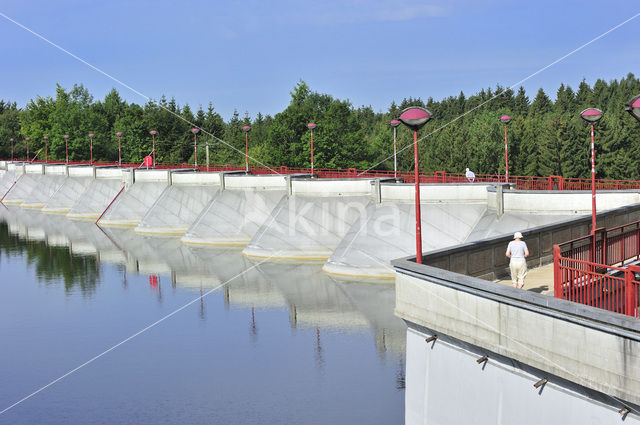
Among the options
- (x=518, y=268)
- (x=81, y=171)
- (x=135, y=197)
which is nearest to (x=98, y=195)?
(x=81, y=171)

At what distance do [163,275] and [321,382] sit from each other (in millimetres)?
23740

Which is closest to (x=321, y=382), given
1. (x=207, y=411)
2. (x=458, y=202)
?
(x=207, y=411)

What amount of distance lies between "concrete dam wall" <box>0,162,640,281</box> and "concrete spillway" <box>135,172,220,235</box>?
0.10m

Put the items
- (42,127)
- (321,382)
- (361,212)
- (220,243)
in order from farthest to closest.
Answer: (42,127) → (220,243) → (361,212) → (321,382)

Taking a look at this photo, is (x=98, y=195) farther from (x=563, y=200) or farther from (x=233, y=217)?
(x=563, y=200)

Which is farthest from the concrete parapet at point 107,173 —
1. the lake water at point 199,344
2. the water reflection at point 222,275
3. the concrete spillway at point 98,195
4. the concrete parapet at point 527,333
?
the concrete parapet at point 527,333

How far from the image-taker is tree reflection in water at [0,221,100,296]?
4466 centimetres

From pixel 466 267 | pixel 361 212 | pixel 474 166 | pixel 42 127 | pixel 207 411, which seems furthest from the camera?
pixel 42 127

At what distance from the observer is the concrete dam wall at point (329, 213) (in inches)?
1410

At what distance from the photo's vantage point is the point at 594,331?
1130 cm

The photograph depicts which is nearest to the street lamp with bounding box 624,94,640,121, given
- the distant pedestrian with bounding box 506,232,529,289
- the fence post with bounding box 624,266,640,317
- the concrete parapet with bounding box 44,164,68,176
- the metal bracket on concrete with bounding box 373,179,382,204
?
the distant pedestrian with bounding box 506,232,529,289

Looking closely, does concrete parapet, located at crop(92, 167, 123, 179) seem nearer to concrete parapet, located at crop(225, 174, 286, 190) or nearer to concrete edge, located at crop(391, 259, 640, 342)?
concrete parapet, located at crop(225, 174, 286, 190)

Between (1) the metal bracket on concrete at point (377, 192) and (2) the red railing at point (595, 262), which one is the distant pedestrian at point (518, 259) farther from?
(1) the metal bracket on concrete at point (377, 192)

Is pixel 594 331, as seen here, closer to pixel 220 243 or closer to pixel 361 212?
pixel 361 212
